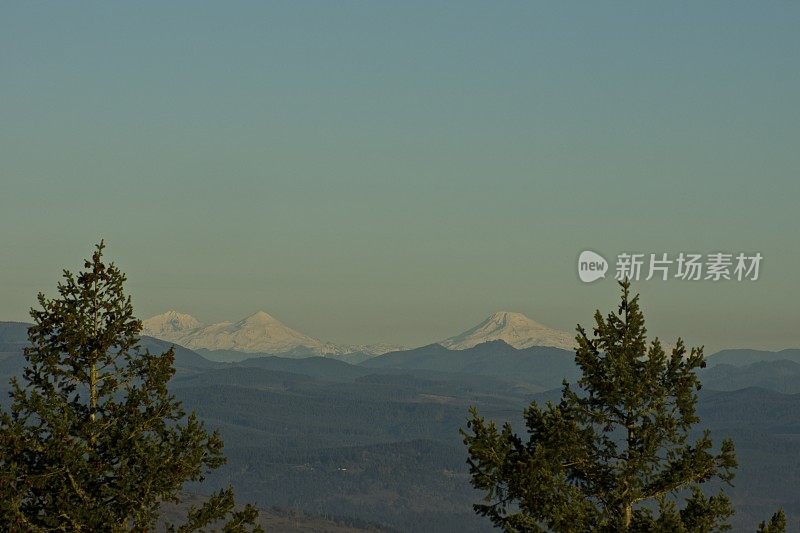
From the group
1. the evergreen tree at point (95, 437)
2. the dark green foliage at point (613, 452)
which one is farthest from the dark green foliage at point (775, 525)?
the evergreen tree at point (95, 437)

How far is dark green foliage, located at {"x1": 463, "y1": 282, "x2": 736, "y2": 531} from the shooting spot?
42.1 m

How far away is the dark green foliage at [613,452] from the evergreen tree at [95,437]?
989 centimetres

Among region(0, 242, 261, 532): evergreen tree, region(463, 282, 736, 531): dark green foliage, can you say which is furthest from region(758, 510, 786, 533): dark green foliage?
region(0, 242, 261, 532): evergreen tree

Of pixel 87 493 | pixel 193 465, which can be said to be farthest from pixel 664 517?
pixel 87 493

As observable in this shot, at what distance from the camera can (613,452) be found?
42.7 metres

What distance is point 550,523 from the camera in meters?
41.5

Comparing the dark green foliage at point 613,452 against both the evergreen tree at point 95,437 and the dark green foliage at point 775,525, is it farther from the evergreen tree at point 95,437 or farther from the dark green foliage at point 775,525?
the evergreen tree at point 95,437

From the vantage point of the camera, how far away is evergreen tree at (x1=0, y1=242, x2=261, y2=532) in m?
44.2

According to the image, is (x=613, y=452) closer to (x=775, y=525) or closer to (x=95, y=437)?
(x=775, y=525)

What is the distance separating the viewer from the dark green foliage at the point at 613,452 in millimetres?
42062

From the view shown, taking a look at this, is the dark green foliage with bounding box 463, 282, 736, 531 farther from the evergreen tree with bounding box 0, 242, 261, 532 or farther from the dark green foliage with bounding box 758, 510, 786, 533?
the evergreen tree with bounding box 0, 242, 261, 532

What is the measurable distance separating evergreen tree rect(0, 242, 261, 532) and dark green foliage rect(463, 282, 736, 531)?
9890 mm

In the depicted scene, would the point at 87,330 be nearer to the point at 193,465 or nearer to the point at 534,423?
the point at 193,465

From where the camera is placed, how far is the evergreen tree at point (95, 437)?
145 ft
